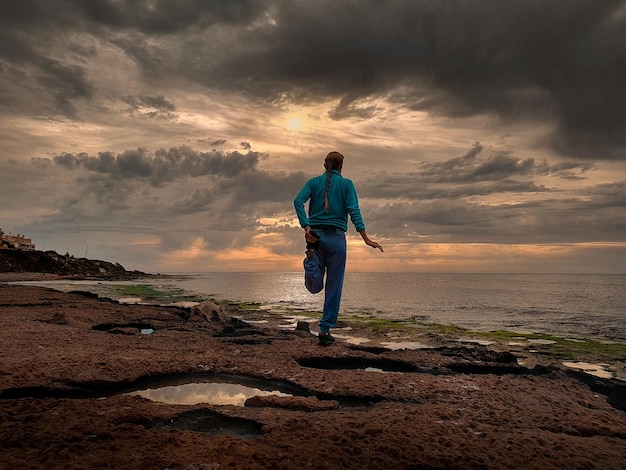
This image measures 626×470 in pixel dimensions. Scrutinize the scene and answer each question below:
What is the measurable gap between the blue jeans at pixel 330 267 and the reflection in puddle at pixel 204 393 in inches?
85.2

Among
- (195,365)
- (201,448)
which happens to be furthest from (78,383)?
(201,448)

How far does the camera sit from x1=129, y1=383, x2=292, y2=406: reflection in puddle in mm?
3498

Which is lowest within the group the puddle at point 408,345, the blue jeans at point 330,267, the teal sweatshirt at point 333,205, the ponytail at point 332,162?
the puddle at point 408,345

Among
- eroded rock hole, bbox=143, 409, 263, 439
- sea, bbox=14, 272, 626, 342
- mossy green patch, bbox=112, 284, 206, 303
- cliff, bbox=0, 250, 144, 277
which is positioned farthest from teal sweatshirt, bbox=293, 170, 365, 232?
cliff, bbox=0, 250, 144, 277

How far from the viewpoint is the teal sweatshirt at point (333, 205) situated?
233 inches

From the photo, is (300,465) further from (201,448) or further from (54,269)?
(54,269)

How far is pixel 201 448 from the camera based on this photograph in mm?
2318

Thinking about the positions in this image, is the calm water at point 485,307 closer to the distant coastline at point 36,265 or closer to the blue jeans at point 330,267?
the blue jeans at point 330,267

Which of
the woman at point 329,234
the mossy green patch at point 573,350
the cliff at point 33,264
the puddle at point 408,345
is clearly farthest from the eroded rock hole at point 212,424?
the cliff at point 33,264

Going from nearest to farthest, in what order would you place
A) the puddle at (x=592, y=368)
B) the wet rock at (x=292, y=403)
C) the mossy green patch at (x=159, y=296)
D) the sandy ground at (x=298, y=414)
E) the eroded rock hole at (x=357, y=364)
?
1. the sandy ground at (x=298, y=414)
2. the wet rock at (x=292, y=403)
3. the eroded rock hole at (x=357, y=364)
4. the puddle at (x=592, y=368)
5. the mossy green patch at (x=159, y=296)

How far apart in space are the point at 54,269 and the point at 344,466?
8929 centimetres

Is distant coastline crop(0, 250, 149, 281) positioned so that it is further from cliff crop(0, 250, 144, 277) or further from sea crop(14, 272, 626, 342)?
sea crop(14, 272, 626, 342)

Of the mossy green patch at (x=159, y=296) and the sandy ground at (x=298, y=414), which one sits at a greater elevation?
the sandy ground at (x=298, y=414)

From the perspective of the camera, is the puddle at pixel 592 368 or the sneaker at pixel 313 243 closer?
the sneaker at pixel 313 243
